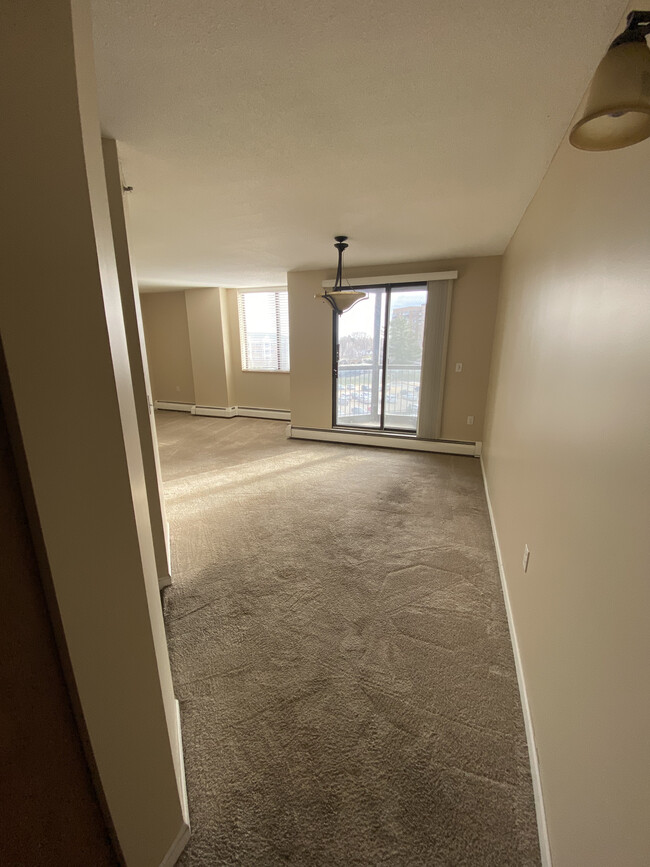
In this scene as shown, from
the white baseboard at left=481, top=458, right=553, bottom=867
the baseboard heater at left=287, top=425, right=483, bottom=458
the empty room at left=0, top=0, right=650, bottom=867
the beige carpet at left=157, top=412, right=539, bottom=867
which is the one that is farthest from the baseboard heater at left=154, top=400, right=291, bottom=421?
the white baseboard at left=481, top=458, right=553, bottom=867

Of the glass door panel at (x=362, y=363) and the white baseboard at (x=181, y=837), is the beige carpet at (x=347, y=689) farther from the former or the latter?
the glass door panel at (x=362, y=363)

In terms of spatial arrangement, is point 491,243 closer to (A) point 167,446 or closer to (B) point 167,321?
(A) point 167,446

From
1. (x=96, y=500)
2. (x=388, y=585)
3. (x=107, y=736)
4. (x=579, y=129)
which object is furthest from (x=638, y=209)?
(x=388, y=585)

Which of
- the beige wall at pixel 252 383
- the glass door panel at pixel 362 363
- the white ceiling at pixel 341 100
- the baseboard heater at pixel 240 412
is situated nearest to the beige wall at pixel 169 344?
the baseboard heater at pixel 240 412

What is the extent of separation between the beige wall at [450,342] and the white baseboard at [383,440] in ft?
0.36

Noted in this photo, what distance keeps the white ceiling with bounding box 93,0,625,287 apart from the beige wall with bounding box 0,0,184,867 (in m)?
0.39

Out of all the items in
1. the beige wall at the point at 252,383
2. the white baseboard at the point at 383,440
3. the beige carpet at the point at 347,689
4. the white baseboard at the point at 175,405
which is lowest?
the beige carpet at the point at 347,689

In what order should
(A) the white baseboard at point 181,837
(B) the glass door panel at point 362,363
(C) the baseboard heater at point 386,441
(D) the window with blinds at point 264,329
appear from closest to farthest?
(A) the white baseboard at point 181,837 < (C) the baseboard heater at point 386,441 < (B) the glass door panel at point 362,363 < (D) the window with blinds at point 264,329

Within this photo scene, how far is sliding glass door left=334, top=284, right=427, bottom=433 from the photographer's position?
447 cm

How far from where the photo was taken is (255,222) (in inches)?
105

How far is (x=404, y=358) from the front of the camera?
183 inches

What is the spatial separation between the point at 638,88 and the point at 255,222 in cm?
259

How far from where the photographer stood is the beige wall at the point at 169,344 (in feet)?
21.7

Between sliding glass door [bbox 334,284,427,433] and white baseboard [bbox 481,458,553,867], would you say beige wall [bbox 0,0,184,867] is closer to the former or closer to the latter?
white baseboard [bbox 481,458,553,867]
